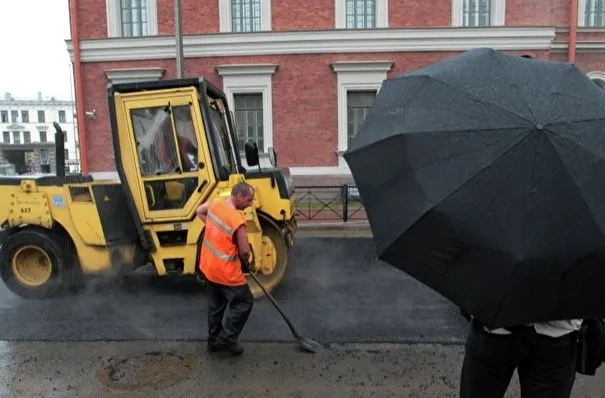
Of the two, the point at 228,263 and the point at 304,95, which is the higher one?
the point at 304,95

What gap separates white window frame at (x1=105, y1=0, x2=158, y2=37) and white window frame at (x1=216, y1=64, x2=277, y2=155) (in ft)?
8.43

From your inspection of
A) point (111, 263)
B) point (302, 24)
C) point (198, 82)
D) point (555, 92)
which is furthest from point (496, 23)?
point (555, 92)

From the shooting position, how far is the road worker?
4207 millimetres

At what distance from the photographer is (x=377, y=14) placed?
16109 mm

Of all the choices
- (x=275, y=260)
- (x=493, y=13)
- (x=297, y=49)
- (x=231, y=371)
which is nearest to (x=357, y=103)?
(x=297, y=49)

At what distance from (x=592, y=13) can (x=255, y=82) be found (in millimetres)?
11908

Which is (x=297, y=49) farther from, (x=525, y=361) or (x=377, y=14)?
(x=525, y=361)

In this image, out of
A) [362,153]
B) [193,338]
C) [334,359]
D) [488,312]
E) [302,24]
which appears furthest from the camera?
[302,24]

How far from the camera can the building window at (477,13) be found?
645 inches

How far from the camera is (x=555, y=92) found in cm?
192

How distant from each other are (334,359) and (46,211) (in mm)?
3941

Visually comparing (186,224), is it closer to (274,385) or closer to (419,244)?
(274,385)

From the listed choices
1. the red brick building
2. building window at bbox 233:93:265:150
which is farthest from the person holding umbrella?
building window at bbox 233:93:265:150

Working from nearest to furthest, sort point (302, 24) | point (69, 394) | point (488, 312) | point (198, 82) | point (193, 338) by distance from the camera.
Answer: point (488, 312)
point (69, 394)
point (193, 338)
point (198, 82)
point (302, 24)
